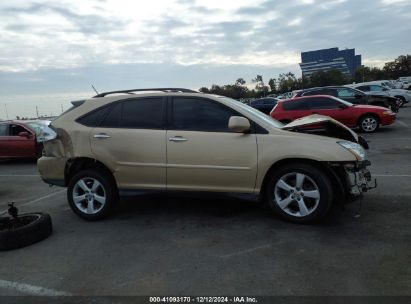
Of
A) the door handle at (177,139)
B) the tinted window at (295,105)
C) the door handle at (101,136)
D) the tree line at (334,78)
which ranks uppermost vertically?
the tree line at (334,78)

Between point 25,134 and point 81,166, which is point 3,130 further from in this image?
point 81,166

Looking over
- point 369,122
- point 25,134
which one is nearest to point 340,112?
point 369,122

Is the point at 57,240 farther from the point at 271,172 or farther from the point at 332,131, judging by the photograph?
the point at 332,131

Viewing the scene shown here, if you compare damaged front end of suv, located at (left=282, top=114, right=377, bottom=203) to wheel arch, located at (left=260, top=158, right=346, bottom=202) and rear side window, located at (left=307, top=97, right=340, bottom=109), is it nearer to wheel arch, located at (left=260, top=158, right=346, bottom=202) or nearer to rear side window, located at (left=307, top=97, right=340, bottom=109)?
wheel arch, located at (left=260, top=158, right=346, bottom=202)

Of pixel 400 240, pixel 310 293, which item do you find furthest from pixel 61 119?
pixel 400 240

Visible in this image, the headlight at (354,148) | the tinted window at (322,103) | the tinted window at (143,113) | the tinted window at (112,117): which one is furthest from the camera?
the tinted window at (322,103)

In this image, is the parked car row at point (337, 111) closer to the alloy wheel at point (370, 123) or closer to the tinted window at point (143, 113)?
the alloy wheel at point (370, 123)

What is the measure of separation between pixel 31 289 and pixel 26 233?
1.25 m

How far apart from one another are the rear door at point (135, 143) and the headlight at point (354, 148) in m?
2.27

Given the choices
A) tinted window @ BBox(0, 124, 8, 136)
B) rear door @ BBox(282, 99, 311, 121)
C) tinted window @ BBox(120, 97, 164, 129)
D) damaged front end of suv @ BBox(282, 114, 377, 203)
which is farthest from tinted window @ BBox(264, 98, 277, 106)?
tinted window @ BBox(120, 97, 164, 129)

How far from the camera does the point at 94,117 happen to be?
18.7ft

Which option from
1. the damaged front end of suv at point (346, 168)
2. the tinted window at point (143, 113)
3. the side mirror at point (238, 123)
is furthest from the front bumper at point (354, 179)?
the tinted window at point (143, 113)

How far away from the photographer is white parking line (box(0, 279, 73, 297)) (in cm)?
357

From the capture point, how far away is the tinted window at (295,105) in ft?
50.1
